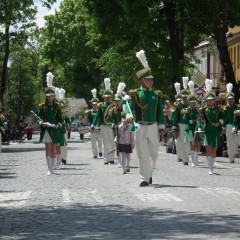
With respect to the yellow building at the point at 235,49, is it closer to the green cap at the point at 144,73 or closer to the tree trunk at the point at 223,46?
the tree trunk at the point at 223,46

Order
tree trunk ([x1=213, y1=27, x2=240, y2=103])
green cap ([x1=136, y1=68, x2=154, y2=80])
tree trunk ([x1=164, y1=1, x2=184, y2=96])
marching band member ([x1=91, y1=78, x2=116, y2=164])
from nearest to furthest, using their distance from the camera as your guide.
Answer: green cap ([x1=136, y1=68, x2=154, y2=80]) < marching band member ([x1=91, y1=78, x2=116, y2=164]) < tree trunk ([x1=213, y1=27, x2=240, y2=103]) < tree trunk ([x1=164, y1=1, x2=184, y2=96])

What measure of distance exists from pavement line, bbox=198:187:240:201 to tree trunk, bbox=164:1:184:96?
3130cm

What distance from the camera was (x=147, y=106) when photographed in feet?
60.8

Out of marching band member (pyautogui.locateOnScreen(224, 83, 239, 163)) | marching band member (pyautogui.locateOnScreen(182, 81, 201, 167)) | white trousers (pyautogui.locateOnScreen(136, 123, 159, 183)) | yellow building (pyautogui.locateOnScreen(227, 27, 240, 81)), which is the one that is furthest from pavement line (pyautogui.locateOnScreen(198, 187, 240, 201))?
yellow building (pyautogui.locateOnScreen(227, 27, 240, 81))

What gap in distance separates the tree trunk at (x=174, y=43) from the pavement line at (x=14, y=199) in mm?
31737

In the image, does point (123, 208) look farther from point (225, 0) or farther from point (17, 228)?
point (225, 0)

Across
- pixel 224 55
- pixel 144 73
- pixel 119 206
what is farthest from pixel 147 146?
pixel 224 55

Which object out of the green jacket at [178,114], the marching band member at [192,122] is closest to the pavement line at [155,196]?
the marching band member at [192,122]

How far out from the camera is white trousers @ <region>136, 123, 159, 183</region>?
60.4 ft

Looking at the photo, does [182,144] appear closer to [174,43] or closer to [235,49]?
[174,43]

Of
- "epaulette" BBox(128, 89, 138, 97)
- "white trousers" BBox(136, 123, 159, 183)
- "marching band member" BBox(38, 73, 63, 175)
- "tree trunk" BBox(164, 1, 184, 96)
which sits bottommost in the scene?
"white trousers" BBox(136, 123, 159, 183)

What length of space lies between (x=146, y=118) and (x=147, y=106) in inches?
9.0

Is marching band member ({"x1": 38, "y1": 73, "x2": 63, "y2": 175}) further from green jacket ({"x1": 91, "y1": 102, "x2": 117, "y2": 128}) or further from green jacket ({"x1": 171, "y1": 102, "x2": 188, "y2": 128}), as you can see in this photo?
green jacket ({"x1": 171, "y1": 102, "x2": 188, "y2": 128})

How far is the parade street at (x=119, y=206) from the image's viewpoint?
10820 millimetres
